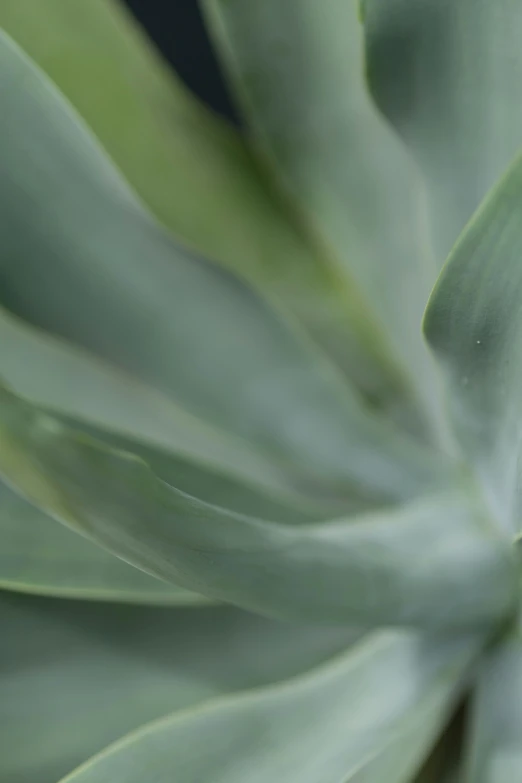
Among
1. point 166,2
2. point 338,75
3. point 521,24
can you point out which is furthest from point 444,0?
point 166,2

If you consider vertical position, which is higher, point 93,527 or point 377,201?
point 377,201

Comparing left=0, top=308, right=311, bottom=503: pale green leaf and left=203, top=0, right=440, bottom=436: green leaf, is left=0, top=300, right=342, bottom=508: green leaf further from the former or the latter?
left=203, top=0, right=440, bottom=436: green leaf

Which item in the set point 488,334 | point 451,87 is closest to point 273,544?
point 488,334

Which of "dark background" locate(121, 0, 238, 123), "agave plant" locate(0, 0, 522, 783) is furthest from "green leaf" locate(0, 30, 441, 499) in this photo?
"dark background" locate(121, 0, 238, 123)

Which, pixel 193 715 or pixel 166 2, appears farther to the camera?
pixel 166 2

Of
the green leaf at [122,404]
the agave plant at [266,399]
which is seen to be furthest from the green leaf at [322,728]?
the green leaf at [122,404]

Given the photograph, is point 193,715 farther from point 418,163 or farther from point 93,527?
point 418,163

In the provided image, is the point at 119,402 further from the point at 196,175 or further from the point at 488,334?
the point at 488,334
